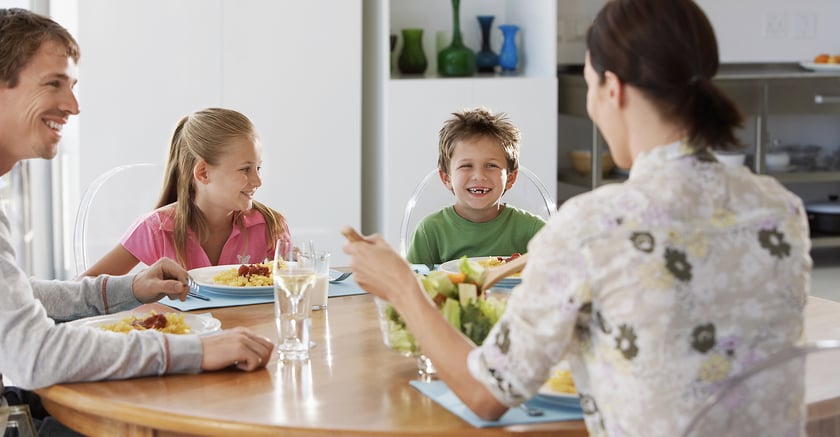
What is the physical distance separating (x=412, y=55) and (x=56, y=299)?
2.98m

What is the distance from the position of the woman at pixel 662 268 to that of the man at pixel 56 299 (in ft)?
1.68

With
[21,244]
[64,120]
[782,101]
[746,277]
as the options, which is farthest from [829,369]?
[782,101]

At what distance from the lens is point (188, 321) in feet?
6.28

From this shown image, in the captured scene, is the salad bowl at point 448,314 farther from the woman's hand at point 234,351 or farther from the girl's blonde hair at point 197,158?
the girl's blonde hair at point 197,158

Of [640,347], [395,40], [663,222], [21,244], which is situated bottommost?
[21,244]

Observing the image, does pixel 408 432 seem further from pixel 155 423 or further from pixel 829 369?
pixel 829 369

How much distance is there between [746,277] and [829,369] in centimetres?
53

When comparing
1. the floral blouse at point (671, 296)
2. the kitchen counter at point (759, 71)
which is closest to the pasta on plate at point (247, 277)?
the floral blouse at point (671, 296)

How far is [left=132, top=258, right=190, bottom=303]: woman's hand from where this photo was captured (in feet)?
6.75

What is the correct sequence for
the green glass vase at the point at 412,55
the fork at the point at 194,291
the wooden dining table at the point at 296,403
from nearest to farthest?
the wooden dining table at the point at 296,403 → the fork at the point at 194,291 → the green glass vase at the point at 412,55

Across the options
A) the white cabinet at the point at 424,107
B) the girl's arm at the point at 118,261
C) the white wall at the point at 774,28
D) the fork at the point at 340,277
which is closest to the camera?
the fork at the point at 340,277

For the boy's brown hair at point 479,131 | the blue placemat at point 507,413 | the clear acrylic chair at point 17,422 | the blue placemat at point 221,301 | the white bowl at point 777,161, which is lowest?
the clear acrylic chair at point 17,422

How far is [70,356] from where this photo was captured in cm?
159

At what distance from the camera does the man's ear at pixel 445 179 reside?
2965 mm
